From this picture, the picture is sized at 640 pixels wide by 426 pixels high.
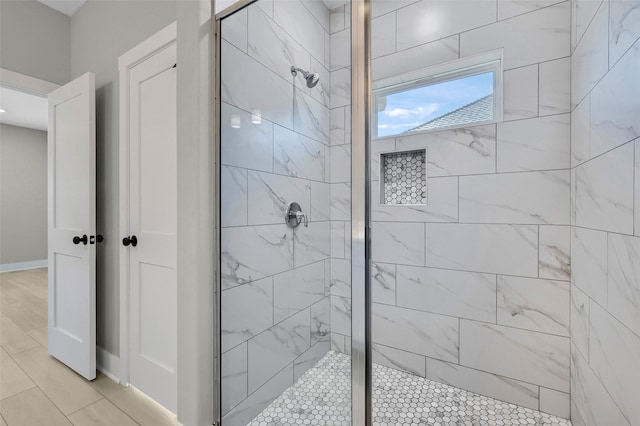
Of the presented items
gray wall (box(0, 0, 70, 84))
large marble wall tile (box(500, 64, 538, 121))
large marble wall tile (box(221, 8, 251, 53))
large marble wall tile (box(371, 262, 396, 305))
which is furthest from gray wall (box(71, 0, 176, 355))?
large marble wall tile (box(500, 64, 538, 121))

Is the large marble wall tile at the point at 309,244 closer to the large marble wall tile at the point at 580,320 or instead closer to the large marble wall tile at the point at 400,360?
the large marble wall tile at the point at 400,360

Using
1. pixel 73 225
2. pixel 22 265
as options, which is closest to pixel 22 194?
pixel 22 265

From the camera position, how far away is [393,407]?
5.24 ft

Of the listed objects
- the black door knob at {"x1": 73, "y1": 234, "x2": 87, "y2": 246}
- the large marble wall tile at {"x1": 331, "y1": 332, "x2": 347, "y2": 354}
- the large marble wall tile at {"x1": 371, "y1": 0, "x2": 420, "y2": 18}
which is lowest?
the large marble wall tile at {"x1": 331, "y1": 332, "x2": 347, "y2": 354}

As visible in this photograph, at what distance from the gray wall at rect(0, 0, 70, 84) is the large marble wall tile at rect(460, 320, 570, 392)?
337 cm

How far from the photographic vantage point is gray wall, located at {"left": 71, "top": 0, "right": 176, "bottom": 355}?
1827 mm

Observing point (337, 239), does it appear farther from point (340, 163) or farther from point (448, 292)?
point (448, 292)

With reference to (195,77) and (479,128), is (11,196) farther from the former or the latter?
(479,128)

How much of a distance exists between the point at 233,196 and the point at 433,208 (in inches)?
48.9

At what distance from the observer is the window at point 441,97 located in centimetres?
171

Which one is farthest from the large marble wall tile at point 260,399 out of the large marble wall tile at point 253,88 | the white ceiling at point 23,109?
the white ceiling at point 23,109

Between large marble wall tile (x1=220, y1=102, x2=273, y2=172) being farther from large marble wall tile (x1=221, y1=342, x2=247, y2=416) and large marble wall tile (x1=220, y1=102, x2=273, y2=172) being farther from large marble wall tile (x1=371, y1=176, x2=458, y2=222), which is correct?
large marble wall tile (x1=221, y1=342, x2=247, y2=416)

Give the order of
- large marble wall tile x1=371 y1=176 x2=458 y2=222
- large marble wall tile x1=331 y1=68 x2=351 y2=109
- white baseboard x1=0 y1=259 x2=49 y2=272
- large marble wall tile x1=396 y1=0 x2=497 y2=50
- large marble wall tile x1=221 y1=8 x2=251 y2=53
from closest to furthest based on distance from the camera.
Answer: large marble wall tile x1=331 y1=68 x2=351 y2=109 → large marble wall tile x1=221 y1=8 x2=251 y2=53 → large marble wall tile x1=396 y1=0 x2=497 y2=50 → large marble wall tile x1=371 y1=176 x2=458 y2=222 → white baseboard x1=0 y1=259 x2=49 y2=272

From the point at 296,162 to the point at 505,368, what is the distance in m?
1.67
